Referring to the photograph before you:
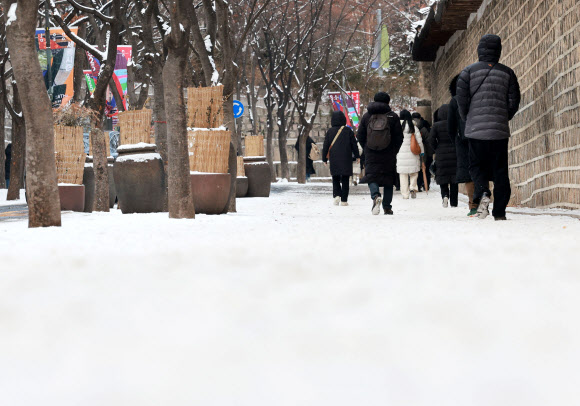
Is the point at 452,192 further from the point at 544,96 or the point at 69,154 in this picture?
the point at 69,154

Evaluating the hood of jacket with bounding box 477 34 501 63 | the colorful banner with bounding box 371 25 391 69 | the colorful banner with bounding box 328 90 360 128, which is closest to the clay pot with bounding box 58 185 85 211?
the hood of jacket with bounding box 477 34 501 63

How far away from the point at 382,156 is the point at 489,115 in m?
3.11

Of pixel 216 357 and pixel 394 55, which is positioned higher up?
pixel 394 55

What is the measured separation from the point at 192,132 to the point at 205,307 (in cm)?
776

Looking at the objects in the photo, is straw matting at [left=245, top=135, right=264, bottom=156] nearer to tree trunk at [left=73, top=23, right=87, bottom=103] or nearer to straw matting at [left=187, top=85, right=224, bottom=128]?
tree trunk at [left=73, top=23, right=87, bottom=103]

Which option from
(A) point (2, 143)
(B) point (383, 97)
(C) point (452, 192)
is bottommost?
(C) point (452, 192)

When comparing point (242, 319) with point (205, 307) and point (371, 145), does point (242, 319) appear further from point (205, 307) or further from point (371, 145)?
point (371, 145)

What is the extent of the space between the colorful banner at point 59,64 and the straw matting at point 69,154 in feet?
20.6

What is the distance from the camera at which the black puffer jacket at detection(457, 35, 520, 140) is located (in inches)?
355

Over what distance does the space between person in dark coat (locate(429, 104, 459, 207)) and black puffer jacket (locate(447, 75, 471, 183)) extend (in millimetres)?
2385

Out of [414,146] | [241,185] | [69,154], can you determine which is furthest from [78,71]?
[414,146]

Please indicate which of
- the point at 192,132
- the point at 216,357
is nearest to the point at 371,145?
the point at 192,132

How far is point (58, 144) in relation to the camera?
47.6ft

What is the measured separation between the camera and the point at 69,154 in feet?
48.2
